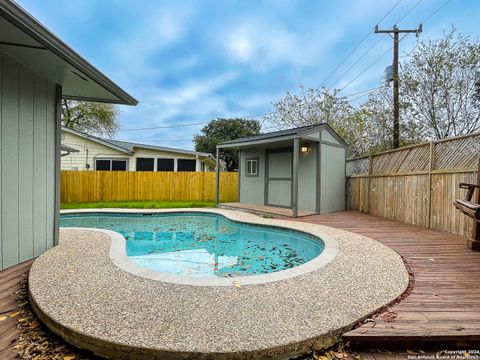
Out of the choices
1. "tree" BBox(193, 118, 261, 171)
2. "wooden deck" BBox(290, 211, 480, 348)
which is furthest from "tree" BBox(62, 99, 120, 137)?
"wooden deck" BBox(290, 211, 480, 348)

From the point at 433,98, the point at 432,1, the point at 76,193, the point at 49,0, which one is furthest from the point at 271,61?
the point at 76,193

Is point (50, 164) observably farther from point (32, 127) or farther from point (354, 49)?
point (354, 49)

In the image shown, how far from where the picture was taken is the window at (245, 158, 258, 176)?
10859 mm

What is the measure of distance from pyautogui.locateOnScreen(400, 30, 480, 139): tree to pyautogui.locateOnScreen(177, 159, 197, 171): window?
10.6 metres

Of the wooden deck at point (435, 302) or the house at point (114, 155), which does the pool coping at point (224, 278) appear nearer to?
the wooden deck at point (435, 302)

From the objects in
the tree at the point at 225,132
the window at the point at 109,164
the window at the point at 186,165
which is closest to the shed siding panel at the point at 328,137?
the window at the point at 186,165

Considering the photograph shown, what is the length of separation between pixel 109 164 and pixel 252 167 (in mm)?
8195

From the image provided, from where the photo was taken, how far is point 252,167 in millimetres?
11047

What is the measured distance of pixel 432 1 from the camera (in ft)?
29.7

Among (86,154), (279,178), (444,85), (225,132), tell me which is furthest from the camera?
(225,132)

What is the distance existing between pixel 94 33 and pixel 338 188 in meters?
11.8

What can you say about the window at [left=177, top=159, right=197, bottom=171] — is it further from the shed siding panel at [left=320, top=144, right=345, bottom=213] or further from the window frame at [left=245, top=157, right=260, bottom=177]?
the shed siding panel at [left=320, top=144, right=345, bottom=213]

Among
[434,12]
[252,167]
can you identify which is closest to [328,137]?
[252,167]

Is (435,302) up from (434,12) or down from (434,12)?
down
